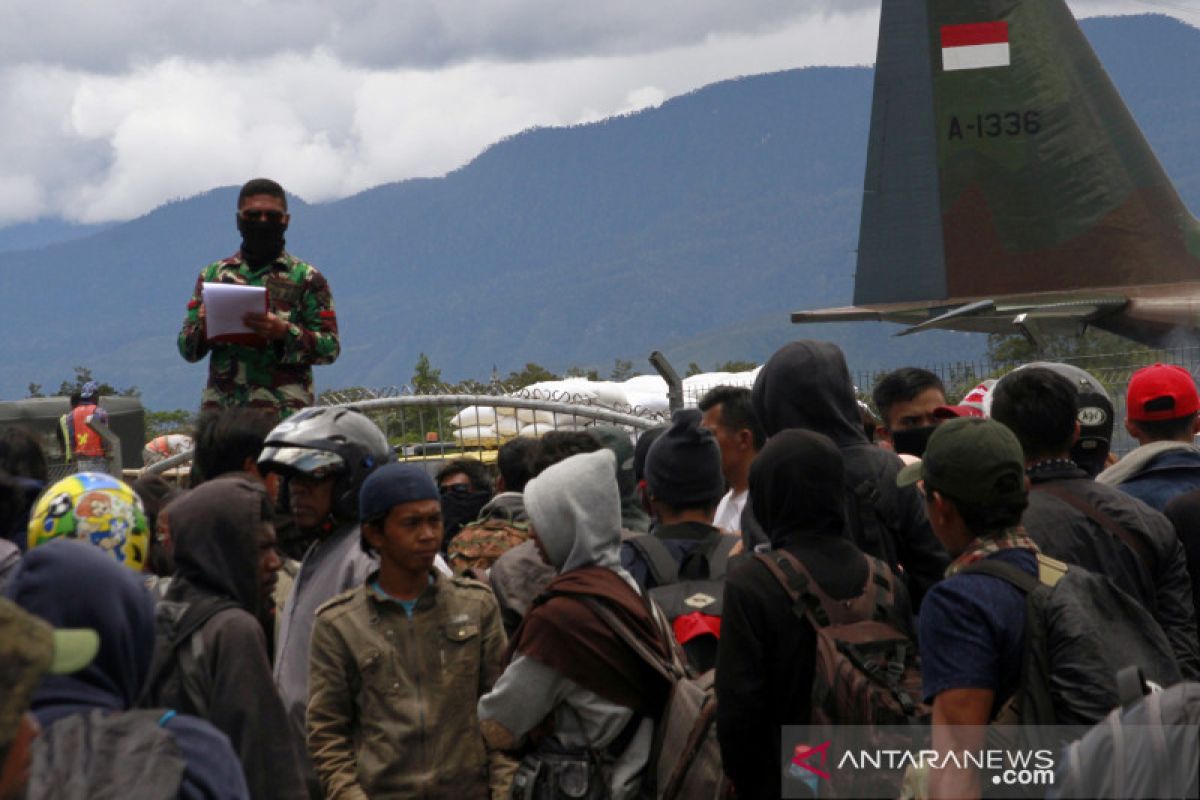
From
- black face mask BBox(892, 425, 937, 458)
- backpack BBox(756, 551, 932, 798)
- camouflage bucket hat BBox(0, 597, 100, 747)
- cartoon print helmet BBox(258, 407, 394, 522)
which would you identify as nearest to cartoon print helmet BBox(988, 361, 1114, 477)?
black face mask BBox(892, 425, 937, 458)

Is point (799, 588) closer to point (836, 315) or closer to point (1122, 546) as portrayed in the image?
point (1122, 546)

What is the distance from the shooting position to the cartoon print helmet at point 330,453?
4824mm

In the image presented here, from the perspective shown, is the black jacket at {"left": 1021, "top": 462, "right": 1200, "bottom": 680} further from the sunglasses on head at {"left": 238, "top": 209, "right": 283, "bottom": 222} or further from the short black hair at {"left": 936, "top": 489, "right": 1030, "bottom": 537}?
the sunglasses on head at {"left": 238, "top": 209, "right": 283, "bottom": 222}

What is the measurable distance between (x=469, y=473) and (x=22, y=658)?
5.37 meters

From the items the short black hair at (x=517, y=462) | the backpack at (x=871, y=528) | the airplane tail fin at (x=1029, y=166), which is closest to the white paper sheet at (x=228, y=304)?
the short black hair at (x=517, y=462)

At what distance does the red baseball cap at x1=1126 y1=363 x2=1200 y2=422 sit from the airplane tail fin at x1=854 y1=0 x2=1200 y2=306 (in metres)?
14.6

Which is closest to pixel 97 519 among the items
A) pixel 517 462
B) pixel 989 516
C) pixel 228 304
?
pixel 989 516

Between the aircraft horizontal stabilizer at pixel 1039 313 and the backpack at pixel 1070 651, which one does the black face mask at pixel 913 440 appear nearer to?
the backpack at pixel 1070 651

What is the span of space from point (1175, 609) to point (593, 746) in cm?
173

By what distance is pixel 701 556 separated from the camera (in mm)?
4840

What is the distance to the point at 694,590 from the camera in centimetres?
469

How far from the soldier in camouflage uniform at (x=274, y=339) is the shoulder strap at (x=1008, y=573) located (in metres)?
4.02

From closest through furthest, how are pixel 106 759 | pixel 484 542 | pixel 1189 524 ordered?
pixel 106 759
pixel 1189 524
pixel 484 542

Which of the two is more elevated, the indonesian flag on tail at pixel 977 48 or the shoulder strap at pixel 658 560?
the indonesian flag on tail at pixel 977 48
